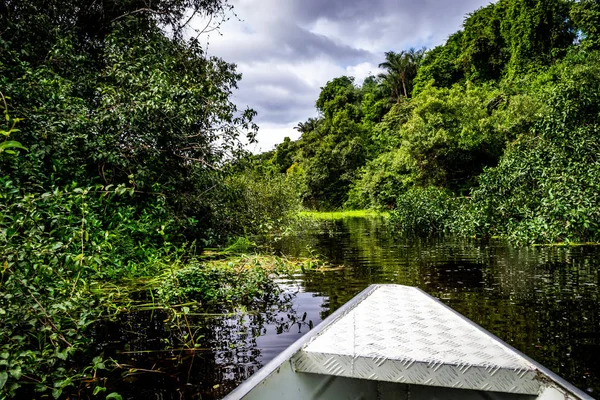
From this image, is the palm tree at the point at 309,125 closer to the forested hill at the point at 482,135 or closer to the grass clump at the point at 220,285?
the forested hill at the point at 482,135

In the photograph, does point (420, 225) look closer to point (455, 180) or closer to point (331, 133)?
point (455, 180)

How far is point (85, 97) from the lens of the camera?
322 inches

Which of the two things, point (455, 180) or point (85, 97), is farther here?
point (455, 180)

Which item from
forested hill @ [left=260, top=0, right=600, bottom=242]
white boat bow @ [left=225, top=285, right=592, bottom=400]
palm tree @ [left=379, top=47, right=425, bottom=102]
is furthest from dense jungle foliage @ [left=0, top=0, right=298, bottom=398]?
palm tree @ [left=379, top=47, right=425, bottom=102]

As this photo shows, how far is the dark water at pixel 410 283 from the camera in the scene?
3.64m

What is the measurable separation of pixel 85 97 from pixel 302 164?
38775 millimetres

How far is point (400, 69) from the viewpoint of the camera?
1855 inches

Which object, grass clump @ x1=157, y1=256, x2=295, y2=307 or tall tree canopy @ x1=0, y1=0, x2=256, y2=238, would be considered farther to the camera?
tall tree canopy @ x1=0, y1=0, x2=256, y2=238

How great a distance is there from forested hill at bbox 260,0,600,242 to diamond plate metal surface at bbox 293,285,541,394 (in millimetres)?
7293

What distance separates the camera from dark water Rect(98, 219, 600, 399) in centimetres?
364

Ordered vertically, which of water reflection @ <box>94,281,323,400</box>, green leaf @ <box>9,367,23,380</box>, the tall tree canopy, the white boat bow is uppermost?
the tall tree canopy

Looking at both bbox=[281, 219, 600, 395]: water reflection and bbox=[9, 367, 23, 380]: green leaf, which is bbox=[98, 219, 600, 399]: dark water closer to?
bbox=[281, 219, 600, 395]: water reflection

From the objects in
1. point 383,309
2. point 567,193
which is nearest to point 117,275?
point 383,309

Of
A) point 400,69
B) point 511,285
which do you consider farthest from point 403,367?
point 400,69
